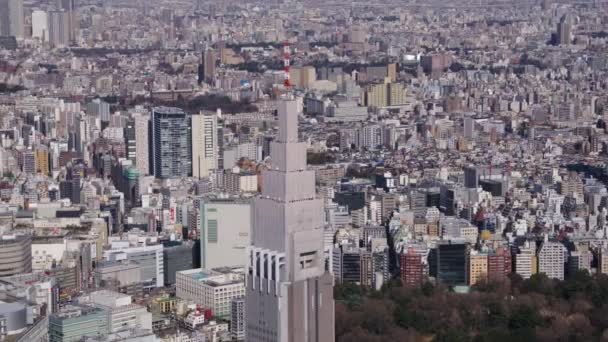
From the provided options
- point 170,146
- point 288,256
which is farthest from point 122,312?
point 170,146

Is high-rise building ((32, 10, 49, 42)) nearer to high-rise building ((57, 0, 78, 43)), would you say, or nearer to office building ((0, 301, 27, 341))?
high-rise building ((57, 0, 78, 43))

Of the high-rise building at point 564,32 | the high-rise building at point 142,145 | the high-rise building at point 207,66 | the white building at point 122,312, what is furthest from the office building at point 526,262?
the high-rise building at point 564,32

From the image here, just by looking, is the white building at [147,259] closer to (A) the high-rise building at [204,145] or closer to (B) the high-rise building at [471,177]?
(B) the high-rise building at [471,177]

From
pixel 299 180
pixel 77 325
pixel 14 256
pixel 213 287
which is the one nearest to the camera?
pixel 299 180

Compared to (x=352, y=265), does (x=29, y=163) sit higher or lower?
higher

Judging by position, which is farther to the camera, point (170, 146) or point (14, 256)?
point (170, 146)

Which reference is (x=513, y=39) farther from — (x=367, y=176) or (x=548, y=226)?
(x=548, y=226)

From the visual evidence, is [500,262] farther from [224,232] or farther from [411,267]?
[224,232]

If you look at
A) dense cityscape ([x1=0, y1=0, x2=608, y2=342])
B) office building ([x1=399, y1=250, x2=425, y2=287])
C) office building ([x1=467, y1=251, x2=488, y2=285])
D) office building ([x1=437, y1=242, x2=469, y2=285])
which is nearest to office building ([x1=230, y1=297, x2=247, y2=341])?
dense cityscape ([x1=0, y1=0, x2=608, y2=342])
